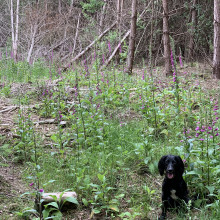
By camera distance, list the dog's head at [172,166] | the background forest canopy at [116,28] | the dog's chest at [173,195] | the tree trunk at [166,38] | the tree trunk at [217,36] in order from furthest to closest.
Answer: the background forest canopy at [116,28], the tree trunk at [166,38], the tree trunk at [217,36], the dog's chest at [173,195], the dog's head at [172,166]

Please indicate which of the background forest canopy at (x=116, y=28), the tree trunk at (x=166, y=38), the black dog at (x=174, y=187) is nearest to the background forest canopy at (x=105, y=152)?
the black dog at (x=174, y=187)

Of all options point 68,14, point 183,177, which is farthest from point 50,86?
point 68,14

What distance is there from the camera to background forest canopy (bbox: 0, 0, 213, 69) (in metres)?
12.7

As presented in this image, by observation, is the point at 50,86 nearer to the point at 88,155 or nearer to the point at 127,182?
the point at 88,155

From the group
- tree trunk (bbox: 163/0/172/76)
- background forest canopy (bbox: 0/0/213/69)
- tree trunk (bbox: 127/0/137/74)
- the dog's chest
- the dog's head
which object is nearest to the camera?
the dog's head

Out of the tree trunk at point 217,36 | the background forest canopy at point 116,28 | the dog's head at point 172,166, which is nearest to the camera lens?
the dog's head at point 172,166

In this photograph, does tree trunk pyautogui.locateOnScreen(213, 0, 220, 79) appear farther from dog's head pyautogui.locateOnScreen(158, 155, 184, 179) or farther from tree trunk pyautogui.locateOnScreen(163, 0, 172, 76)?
dog's head pyautogui.locateOnScreen(158, 155, 184, 179)

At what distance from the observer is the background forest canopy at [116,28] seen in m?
12.7

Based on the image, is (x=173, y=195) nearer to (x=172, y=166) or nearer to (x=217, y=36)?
(x=172, y=166)

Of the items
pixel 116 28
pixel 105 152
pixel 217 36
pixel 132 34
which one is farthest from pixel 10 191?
pixel 116 28

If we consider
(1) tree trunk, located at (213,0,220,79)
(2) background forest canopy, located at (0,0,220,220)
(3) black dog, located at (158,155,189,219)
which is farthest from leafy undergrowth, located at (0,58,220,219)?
(1) tree trunk, located at (213,0,220,79)

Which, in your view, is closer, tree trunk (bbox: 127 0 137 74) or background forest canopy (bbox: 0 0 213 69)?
tree trunk (bbox: 127 0 137 74)

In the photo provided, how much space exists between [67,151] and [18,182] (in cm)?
106

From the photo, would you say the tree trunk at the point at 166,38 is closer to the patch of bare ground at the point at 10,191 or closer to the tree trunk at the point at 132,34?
the tree trunk at the point at 132,34
